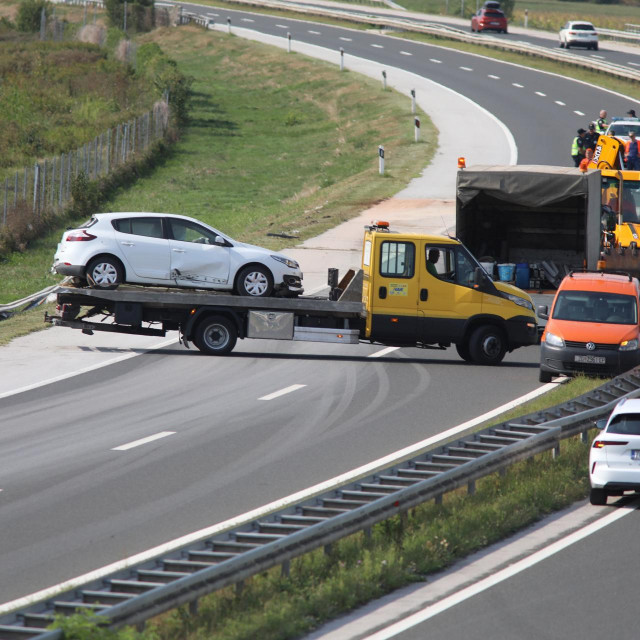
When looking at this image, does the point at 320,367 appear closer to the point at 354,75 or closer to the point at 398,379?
the point at 398,379

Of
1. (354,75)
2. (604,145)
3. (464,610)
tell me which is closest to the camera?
(464,610)

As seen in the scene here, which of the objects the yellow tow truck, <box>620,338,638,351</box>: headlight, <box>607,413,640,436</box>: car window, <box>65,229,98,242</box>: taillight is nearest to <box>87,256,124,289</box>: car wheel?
<box>65,229,98,242</box>: taillight

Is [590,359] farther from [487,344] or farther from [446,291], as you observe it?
[446,291]

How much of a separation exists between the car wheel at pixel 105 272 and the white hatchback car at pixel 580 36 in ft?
Answer: 190

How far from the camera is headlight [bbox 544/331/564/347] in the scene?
20.3 metres

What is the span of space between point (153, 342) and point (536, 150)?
25434mm

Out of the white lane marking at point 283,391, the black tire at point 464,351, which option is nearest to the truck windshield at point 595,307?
the black tire at point 464,351

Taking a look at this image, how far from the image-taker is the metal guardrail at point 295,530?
879cm

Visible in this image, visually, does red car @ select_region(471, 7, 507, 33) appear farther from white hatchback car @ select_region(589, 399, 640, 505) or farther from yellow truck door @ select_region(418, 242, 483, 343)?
white hatchback car @ select_region(589, 399, 640, 505)

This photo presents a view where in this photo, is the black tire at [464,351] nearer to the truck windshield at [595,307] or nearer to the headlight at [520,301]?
the headlight at [520,301]

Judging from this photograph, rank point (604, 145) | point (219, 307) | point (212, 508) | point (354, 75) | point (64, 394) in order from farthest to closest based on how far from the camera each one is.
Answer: point (354, 75), point (604, 145), point (219, 307), point (64, 394), point (212, 508)

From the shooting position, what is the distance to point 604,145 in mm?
30375

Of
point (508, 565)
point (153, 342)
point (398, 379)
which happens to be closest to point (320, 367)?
point (398, 379)

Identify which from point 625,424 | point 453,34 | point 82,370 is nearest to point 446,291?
point 82,370
